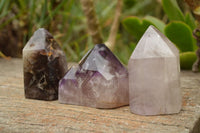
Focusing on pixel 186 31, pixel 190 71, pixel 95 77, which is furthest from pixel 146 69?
pixel 190 71

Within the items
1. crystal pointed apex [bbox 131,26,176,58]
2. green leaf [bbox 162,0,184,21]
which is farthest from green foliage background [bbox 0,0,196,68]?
crystal pointed apex [bbox 131,26,176,58]

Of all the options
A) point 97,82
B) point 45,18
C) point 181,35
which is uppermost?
point 45,18

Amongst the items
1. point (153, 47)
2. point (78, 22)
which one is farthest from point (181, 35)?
point (78, 22)

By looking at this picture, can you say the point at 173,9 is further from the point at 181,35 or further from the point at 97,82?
the point at 97,82

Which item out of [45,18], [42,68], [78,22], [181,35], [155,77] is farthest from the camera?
[78,22]

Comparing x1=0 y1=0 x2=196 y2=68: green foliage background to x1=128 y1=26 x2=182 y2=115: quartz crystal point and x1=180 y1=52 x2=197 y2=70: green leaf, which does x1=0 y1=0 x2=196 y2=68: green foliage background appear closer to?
x1=180 y1=52 x2=197 y2=70: green leaf
